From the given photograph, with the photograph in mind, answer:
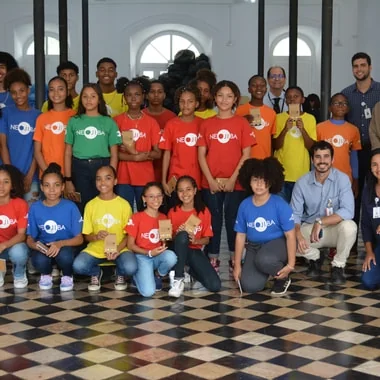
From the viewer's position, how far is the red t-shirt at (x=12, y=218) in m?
7.93

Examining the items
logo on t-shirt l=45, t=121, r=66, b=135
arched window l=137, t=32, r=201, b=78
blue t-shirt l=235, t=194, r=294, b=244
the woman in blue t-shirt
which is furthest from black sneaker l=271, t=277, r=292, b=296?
arched window l=137, t=32, r=201, b=78

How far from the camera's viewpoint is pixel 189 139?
8367 mm

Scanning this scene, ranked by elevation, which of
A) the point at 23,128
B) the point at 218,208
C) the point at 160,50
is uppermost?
the point at 160,50

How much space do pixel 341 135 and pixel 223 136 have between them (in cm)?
144

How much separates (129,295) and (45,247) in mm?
893

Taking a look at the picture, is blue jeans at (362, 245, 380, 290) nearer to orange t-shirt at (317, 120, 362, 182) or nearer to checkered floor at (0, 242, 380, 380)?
checkered floor at (0, 242, 380, 380)

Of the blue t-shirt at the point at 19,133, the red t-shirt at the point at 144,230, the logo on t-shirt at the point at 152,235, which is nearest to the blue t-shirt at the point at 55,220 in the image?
the red t-shirt at the point at 144,230

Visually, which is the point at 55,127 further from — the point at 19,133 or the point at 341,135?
the point at 341,135

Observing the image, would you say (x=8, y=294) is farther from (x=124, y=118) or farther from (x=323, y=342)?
(x=323, y=342)

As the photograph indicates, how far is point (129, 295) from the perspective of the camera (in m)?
7.55

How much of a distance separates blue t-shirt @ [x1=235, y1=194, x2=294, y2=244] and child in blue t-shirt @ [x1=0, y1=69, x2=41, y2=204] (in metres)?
2.15

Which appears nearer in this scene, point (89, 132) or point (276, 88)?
point (89, 132)

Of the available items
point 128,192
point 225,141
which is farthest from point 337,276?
point 128,192

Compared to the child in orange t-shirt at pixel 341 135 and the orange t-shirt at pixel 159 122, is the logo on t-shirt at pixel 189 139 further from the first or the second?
the child in orange t-shirt at pixel 341 135
